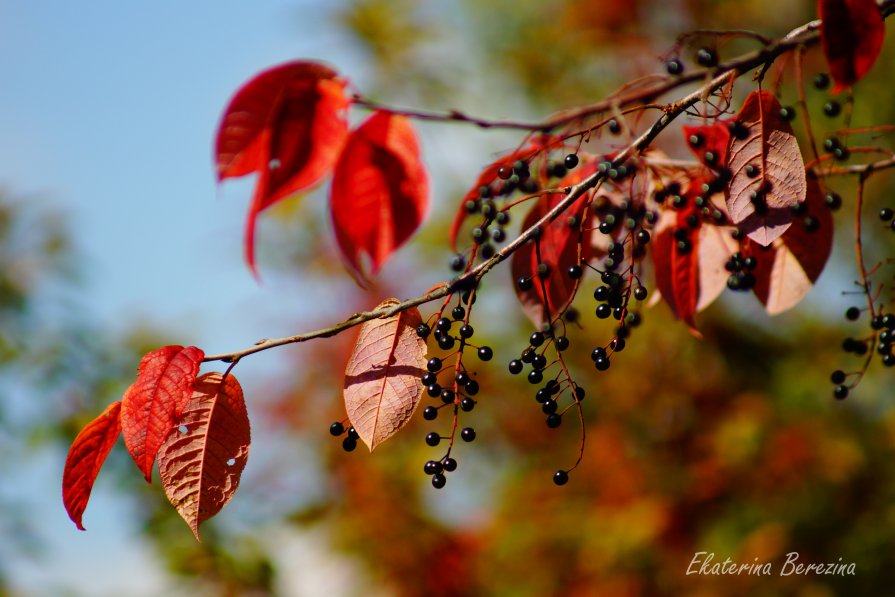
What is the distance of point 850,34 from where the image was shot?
131 cm

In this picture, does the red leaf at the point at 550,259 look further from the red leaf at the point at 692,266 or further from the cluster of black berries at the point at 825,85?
the cluster of black berries at the point at 825,85

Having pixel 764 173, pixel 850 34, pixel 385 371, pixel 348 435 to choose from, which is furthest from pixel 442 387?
pixel 850 34

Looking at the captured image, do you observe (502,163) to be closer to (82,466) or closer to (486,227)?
(486,227)

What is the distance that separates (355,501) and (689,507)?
81.4 inches

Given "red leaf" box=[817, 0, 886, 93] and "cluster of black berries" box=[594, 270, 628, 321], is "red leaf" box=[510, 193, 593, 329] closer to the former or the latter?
"cluster of black berries" box=[594, 270, 628, 321]

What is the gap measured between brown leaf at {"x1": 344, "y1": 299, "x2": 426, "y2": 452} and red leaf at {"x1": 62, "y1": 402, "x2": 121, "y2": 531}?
37cm

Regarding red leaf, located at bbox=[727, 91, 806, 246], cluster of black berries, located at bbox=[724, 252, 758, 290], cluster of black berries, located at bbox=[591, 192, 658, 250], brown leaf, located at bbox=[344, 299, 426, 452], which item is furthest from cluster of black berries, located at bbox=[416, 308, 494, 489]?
cluster of black berries, located at bbox=[724, 252, 758, 290]

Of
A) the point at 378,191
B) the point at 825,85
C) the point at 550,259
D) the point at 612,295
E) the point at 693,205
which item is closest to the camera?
the point at 612,295

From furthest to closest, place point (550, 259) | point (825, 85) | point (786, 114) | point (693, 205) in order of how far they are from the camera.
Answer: point (825, 85)
point (693, 205)
point (550, 259)
point (786, 114)

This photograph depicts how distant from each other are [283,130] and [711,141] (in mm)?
912

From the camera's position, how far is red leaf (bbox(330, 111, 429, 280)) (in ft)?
6.23

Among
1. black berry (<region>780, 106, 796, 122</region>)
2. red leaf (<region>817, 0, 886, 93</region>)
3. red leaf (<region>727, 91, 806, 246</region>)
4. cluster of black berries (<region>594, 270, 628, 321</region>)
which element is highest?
red leaf (<region>817, 0, 886, 93</region>)

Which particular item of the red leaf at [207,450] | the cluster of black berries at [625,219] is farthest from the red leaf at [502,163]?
the red leaf at [207,450]

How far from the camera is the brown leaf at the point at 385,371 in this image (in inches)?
51.9
